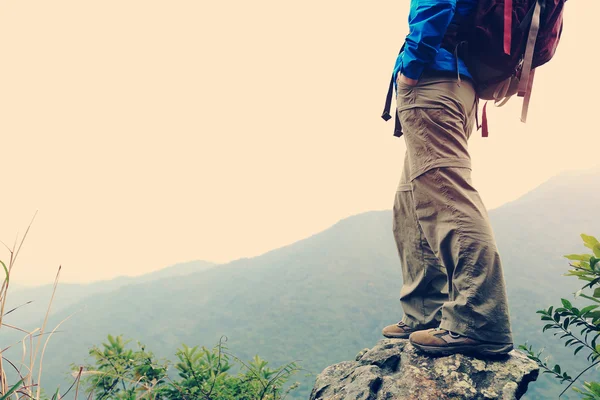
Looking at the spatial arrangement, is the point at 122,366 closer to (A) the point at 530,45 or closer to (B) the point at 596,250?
(B) the point at 596,250

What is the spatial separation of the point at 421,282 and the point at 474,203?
2.30 feet

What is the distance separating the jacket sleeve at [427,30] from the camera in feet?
6.69

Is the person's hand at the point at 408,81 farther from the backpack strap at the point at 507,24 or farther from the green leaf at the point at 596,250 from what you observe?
the green leaf at the point at 596,250

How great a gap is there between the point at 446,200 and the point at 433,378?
40.3 inches

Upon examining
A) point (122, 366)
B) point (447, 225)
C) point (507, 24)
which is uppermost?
point (507, 24)

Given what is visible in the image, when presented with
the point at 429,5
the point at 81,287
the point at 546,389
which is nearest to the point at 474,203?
the point at 429,5

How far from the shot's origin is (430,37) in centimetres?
205

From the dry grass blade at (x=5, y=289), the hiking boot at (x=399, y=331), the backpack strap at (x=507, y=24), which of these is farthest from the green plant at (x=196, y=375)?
the backpack strap at (x=507, y=24)

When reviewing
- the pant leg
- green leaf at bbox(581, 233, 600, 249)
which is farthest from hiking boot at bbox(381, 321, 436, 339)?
green leaf at bbox(581, 233, 600, 249)

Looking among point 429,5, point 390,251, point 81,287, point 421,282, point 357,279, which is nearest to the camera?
point 429,5

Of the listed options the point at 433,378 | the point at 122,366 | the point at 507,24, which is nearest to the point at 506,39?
the point at 507,24

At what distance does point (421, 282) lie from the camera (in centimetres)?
249

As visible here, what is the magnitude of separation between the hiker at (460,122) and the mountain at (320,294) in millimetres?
32543

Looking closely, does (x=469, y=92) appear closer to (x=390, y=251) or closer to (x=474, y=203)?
(x=474, y=203)
